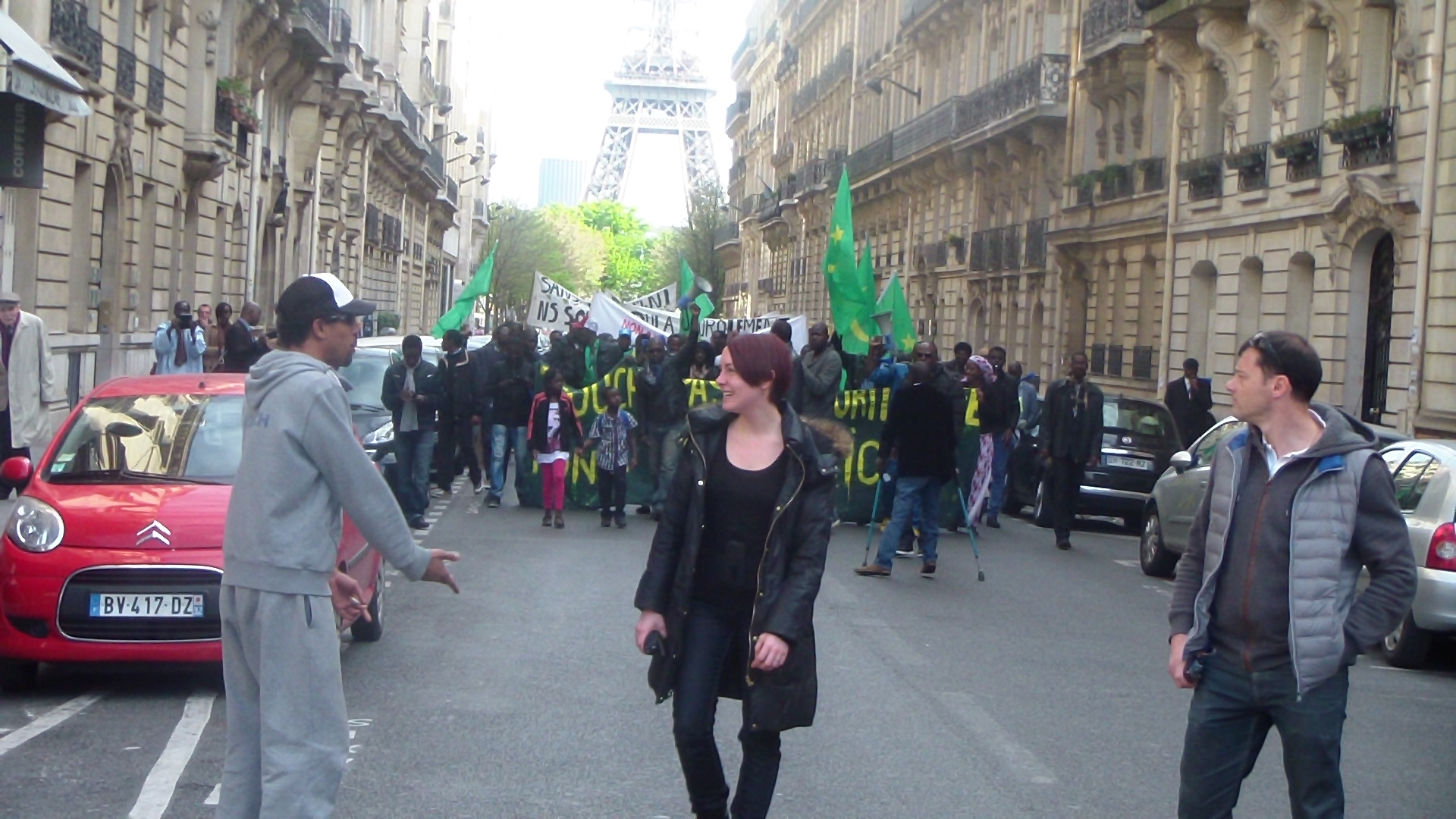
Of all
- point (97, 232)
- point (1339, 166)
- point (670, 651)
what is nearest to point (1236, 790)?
point (670, 651)

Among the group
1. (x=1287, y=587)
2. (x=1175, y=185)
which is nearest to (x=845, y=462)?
(x=1287, y=587)

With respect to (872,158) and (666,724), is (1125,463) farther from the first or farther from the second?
(872,158)

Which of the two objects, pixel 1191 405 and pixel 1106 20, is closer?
pixel 1191 405

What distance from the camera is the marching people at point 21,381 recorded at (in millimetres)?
13578

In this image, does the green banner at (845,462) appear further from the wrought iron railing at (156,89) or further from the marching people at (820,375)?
the wrought iron railing at (156,89)

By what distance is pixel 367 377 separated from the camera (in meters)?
18.5

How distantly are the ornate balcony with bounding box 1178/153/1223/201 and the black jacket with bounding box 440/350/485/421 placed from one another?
14.1 meters

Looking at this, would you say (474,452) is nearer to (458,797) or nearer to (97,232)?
(97,232)

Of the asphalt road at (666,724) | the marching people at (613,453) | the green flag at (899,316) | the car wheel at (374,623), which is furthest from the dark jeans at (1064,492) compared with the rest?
the green flag at (899,316)

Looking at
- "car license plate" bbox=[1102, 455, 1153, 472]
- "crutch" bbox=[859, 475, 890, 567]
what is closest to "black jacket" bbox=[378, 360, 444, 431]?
"crutch" bbox=[859, 475, 890, 567]

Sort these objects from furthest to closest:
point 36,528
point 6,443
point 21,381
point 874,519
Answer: point 874,519 → point 6,443 → point 21,381 → point 36,528

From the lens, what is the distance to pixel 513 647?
984 centimetres

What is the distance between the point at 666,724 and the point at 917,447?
582 cm

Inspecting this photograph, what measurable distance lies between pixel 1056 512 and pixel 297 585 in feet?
42.3
